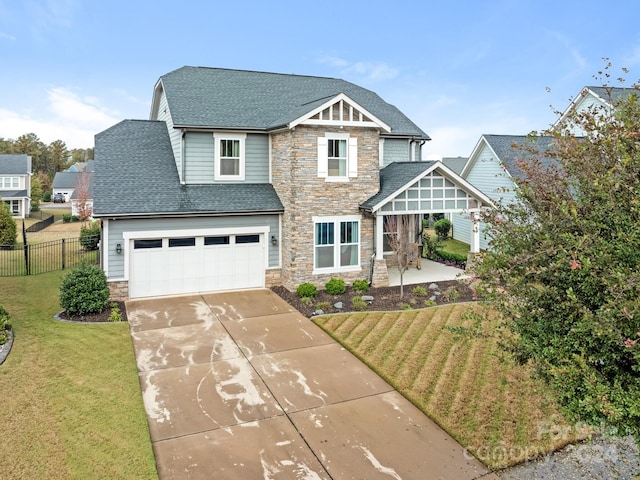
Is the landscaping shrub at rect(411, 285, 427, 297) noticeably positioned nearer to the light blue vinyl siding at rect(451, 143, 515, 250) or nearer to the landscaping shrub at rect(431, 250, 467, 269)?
the landscaping shrub at rect(431, 250, 467, 269)

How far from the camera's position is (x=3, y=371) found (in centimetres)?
877

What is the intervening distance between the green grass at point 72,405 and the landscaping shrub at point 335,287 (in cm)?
652

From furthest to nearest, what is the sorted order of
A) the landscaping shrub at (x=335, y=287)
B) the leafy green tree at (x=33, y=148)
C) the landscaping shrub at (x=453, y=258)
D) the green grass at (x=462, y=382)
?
the leafy green tree at (x=33, y=148), the landscaping shrub at (x=453, y=258), the landscaping shrub at (x=335, y=287), the green grass at (x=462, y=382)

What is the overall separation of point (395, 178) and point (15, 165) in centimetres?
5082

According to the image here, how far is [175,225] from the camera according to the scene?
579 inches

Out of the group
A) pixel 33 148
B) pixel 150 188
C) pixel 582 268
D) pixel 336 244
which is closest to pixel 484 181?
pixel 336 244

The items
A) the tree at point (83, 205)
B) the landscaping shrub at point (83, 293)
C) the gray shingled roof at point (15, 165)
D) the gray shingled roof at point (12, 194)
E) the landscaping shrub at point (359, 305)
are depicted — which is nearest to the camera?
the landscaping shrub at point (83, 293)

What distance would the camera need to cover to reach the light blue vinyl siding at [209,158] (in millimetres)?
15898

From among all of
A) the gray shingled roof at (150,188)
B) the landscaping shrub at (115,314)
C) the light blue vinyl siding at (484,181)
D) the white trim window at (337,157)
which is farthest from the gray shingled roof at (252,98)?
the light blue vinyl siding at (484,181)

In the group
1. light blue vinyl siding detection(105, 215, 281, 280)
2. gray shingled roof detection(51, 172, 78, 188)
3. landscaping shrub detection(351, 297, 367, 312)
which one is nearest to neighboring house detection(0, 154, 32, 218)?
gray shingled roof detection(51, 172, 78, 188)

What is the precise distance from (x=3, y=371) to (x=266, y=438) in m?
5.86

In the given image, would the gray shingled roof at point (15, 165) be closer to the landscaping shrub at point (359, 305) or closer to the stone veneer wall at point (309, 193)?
the stone veneer wall at point (309, 193)

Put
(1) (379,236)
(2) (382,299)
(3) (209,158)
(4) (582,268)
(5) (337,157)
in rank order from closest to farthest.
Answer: (4) (582,268), (2) (382,299), (5) (337,157), (1) (379,236), (3) (209,158)

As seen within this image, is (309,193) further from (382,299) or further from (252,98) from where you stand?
(252,98)
